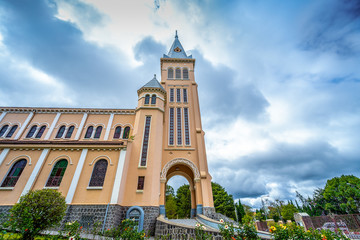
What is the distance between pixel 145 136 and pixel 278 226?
12.1 m

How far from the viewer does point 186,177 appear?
19047mm

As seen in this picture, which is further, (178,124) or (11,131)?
(178,124)

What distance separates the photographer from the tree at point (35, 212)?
18.4 feet

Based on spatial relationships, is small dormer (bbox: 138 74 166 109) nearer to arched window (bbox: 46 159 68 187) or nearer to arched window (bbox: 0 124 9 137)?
arched window (bbox: 46 159 68 187)

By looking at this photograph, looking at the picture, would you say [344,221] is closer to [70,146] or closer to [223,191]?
[223,191]

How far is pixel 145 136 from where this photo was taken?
14875 mm

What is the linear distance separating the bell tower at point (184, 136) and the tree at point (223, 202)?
1490cm

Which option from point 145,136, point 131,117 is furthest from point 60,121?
point 145,136

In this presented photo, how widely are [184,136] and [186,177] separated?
5208 mm

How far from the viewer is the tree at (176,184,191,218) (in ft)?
104

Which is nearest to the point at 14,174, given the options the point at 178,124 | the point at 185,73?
the point at 178,124

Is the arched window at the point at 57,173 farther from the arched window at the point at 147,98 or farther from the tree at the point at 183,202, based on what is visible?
the tree at the point at 183,202

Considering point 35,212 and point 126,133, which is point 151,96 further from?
point 35,212

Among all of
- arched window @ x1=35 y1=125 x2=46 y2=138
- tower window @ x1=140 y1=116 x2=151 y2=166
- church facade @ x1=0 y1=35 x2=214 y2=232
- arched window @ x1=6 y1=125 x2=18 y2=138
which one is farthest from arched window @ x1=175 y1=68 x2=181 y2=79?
arched window @ x1=6 y1=125 x2=18 y2=138
